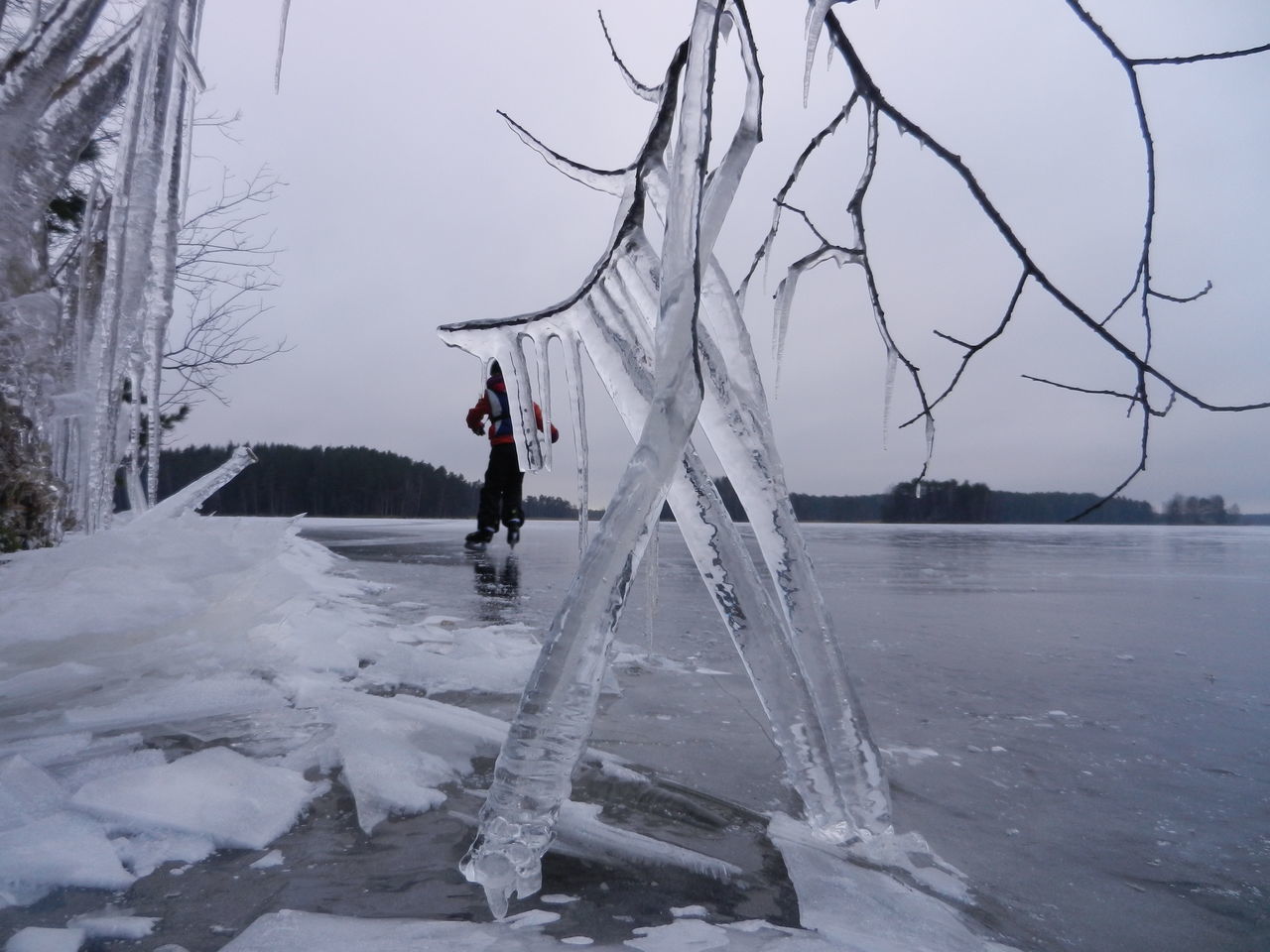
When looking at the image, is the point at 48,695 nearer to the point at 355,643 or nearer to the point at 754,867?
the point at 355,643

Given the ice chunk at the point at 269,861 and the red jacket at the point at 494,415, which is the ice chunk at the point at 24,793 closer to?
the ice chunk at the point at 269,861

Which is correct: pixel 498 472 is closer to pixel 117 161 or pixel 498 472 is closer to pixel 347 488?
pixel 117 161

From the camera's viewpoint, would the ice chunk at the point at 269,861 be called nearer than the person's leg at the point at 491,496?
Yes

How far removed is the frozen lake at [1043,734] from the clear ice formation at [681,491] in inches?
12.6

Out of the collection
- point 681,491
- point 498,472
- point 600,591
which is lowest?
point 600,591

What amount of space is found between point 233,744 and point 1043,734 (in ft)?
6.51

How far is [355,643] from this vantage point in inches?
100.0

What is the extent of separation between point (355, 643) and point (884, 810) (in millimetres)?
1856

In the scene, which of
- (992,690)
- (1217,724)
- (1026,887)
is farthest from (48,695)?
(1217,724)

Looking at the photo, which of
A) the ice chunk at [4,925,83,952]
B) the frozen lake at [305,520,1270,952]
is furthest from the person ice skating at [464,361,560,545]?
the ice chunk at [4,925,83,952]

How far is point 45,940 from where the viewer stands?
2.81 feet

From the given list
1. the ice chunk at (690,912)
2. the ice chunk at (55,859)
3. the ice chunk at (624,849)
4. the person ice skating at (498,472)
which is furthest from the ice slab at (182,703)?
the person ice skating at (498,472)

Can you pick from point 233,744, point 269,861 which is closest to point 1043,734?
point 269,861

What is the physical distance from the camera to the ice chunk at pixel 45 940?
838 millimetres
